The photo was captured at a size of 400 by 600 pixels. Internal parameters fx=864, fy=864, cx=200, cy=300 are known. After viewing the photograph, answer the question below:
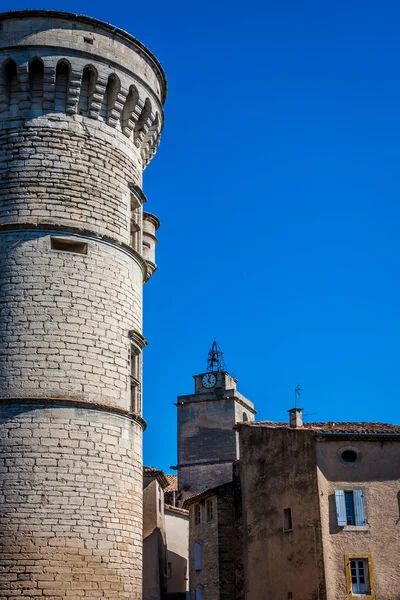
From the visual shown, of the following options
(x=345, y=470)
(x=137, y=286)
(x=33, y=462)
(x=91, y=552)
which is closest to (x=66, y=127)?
(x=137, y=286)

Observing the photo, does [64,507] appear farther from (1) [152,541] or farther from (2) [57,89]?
(1) [152,541]

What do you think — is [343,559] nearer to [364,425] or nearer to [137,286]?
[364,425]

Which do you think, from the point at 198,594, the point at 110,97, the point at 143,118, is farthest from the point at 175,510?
the point at 110,97

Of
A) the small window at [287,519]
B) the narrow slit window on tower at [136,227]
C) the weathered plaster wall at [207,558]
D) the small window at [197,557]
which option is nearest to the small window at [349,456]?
the small window at [287,519]

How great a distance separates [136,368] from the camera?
19766mm

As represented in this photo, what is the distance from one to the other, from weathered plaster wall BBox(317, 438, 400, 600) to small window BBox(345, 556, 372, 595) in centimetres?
17

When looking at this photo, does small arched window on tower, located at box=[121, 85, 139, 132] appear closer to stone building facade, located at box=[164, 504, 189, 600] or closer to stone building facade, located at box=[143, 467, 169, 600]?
stone building facade, located at box=[143, 467, 169, 600]

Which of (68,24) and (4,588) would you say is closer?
(4,588)

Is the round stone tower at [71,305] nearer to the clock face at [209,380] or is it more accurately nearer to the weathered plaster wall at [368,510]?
the weathered plaster wall at [368,510]

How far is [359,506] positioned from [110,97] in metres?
13.1

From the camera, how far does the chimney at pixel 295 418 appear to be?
26.5 metres

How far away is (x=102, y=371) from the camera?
17.9m

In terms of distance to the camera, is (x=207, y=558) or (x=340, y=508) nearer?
(x=340, y=508)

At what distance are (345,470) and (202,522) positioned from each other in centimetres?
698
